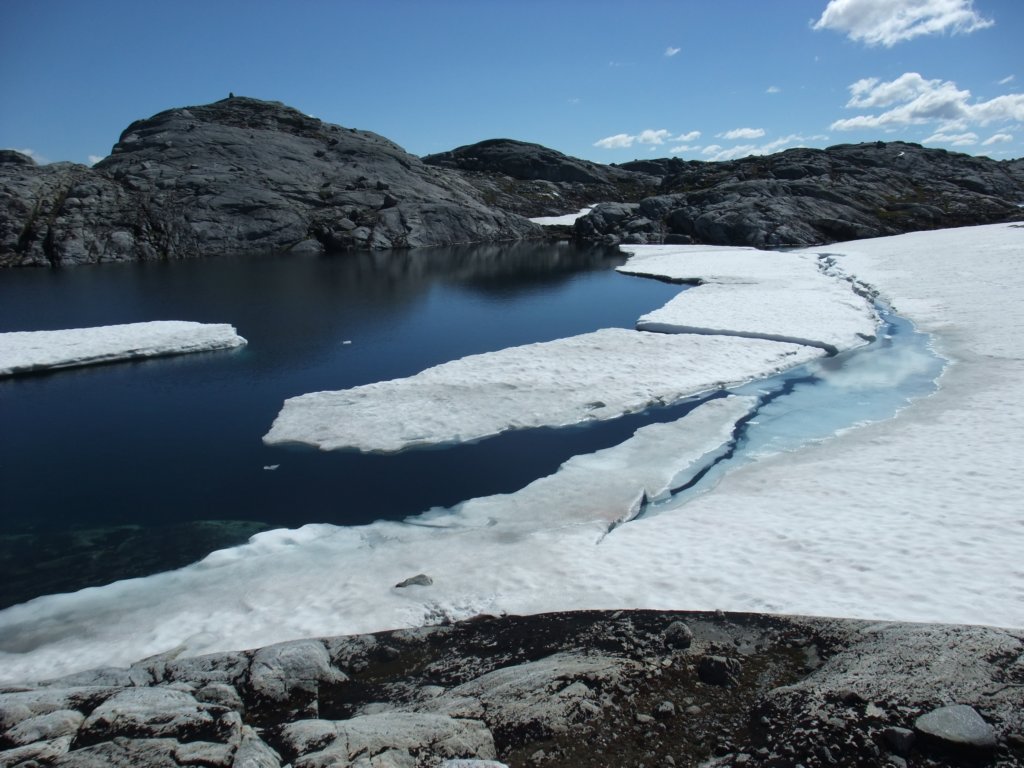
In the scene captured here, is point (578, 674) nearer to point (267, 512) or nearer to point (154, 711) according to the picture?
point (154, 711)

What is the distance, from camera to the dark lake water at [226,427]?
48.5 ft

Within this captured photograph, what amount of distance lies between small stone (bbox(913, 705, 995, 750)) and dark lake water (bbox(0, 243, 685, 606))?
34.7 feet

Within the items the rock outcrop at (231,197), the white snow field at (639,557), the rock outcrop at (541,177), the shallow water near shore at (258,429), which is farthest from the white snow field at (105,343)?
the rock outcrop at (541,177)

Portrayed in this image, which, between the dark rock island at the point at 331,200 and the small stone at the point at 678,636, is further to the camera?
the dark rock island at the point at 331,200

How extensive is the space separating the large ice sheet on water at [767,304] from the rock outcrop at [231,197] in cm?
3975

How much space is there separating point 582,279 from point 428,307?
58.9 ft

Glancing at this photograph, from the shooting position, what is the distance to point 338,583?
11.8 meters

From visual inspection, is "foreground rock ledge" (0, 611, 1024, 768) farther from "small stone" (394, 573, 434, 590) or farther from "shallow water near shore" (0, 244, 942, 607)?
"shallow water near shore" (0, 244, 942, 607)

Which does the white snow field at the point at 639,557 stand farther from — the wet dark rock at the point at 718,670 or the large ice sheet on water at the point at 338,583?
the wet dark rock at the point at 718,670

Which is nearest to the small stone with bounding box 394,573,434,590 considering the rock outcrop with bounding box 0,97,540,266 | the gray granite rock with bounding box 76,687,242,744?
the gray granite rock with bounding box 76,687,242,744

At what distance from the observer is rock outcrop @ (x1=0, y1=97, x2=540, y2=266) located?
2771 inches

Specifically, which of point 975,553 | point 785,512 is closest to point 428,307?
point 785,512

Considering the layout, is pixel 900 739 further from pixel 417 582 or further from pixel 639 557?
pixel 417 582

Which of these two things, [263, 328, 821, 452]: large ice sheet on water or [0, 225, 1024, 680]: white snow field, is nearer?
[0, 225, 1024, 680]: white snow field
